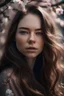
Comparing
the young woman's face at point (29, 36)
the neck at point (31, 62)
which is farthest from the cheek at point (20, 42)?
the neck at point (31, 62)

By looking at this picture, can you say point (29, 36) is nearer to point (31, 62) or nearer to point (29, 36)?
point (29, 36)

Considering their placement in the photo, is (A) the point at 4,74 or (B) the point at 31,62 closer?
(A) the point at 4,74

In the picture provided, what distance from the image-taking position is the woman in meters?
2.16

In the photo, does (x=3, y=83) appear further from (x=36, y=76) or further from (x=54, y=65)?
(x=54, y=65)

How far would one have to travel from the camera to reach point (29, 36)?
2188 millimetres

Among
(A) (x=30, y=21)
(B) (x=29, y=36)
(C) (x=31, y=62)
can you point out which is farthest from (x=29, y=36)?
(C) (x=31, y=62)

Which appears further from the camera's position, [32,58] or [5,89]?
[32,58]

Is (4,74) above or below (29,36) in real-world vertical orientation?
below

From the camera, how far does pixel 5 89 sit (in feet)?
6.97

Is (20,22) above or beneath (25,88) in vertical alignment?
above

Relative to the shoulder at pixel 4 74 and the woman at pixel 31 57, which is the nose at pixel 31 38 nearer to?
the woman at pixel 31 57

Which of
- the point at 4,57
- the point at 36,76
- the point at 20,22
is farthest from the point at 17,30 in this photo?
the point at 36,76

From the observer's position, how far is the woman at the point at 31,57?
2.16 m

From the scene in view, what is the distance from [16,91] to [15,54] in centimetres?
28
